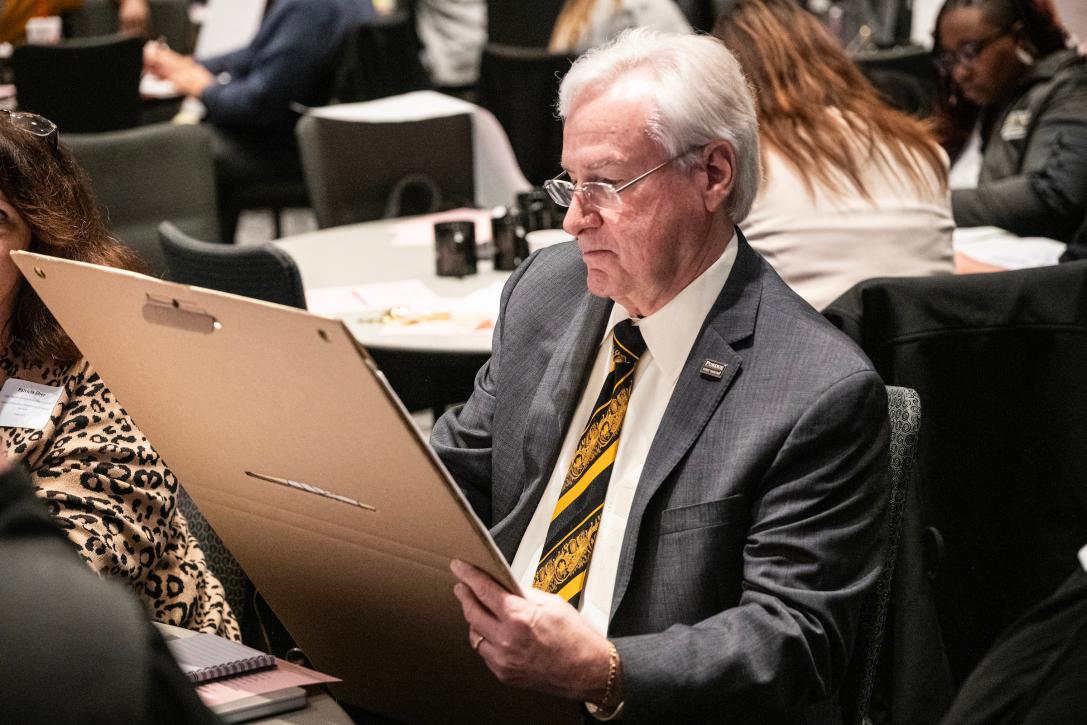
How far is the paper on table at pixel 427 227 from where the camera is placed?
3.93 metres

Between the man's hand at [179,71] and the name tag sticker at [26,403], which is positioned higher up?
the name tag sticker at [26,403]

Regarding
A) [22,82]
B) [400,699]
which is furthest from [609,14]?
[400,699]

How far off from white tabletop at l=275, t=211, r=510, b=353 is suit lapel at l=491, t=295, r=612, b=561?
0.98 metres

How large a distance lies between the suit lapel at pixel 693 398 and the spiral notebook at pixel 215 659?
1.45ft

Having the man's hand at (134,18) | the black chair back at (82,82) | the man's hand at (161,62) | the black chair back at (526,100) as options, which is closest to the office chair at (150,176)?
the black chair back at (82,82)

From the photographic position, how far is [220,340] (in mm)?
1333

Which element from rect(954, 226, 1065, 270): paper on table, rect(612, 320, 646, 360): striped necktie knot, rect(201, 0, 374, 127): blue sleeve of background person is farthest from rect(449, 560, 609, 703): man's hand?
rect(201, 0, 374, 127): blue sleeve of background person

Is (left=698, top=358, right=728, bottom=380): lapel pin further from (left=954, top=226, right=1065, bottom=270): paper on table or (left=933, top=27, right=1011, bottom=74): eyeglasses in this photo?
(left=933, top=27, right=1011, bottom=74): eyeglasses

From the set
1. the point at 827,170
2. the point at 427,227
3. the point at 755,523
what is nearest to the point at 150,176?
the point at 427,227

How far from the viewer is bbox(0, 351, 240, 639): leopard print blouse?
1.74m

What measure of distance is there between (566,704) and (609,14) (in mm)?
4287

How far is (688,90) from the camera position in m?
1.75

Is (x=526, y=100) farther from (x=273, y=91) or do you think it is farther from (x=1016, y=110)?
(x=1016, y=110)

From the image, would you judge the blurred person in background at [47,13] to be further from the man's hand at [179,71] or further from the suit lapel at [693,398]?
the suit lapel at [693,398]
